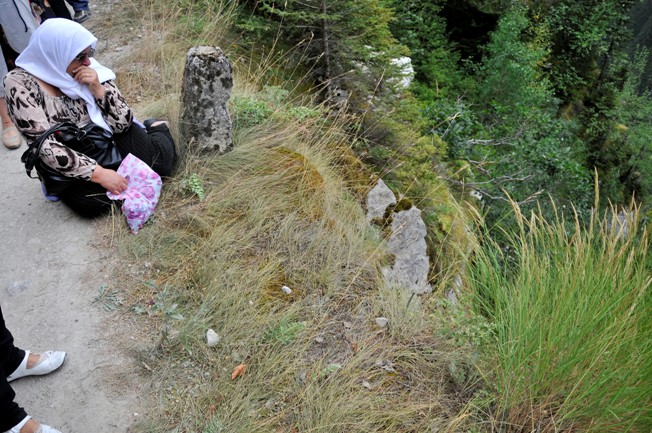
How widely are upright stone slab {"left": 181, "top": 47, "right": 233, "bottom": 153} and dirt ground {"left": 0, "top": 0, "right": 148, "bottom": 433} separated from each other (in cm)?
103

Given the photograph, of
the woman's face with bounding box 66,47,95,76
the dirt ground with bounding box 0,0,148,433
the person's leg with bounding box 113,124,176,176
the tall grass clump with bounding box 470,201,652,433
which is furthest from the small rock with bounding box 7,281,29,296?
the tall grass clump with bounding box 470,201,652,433

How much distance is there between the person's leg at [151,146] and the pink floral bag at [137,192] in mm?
151

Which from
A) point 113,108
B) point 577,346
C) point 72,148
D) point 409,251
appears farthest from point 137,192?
point 577,346

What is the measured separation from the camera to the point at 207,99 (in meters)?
4.04

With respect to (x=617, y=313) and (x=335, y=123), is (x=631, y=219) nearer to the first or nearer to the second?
(x=617, y=313)

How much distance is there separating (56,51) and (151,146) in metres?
0.94

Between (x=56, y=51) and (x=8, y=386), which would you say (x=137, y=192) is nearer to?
(x=56, y=51)

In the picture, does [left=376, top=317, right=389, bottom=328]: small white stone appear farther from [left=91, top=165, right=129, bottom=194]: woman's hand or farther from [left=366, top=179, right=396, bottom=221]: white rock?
[left=91, top=165, right=129, bottom=194]: woman's hand

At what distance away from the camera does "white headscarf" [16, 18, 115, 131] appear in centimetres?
317

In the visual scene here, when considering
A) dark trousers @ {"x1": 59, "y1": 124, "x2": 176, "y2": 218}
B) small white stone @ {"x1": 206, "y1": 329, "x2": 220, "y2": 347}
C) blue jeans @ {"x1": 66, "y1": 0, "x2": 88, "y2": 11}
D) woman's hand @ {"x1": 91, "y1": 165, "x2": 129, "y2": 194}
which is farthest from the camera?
blue jeans @ {"x1": 66, "y1": 0, "x2": 88, "y2": 11}

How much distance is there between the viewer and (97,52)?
19.9 ft

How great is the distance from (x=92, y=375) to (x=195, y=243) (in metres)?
1.12

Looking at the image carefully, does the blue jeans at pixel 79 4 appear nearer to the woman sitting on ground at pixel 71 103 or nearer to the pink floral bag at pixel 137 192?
the woman sitting on ground at pixel 71 103

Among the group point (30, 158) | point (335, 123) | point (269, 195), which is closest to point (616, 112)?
point (335, 123)
